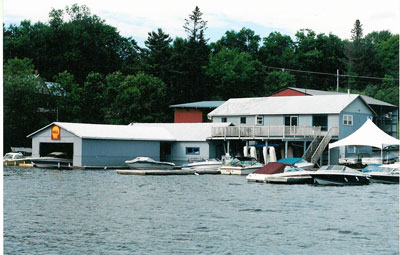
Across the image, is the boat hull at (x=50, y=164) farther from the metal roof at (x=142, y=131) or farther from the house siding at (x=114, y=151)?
the metal roof at (x=142, y=131)

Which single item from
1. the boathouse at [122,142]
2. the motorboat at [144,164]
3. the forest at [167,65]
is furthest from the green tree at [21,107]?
the motorboat at [144,164]

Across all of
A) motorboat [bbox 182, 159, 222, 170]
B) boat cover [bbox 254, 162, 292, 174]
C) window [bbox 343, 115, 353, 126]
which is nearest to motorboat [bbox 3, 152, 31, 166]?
motorboat [bbox 182, 159, 222, 170]

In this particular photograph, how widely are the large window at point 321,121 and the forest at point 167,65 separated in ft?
100

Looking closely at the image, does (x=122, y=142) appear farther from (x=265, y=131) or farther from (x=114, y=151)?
(x=265, y=131)

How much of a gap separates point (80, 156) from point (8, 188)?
22466mm

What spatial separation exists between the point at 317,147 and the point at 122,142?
20.2 m

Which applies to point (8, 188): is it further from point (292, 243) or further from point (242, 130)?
point (242, 130)

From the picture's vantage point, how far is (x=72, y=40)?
348 feet

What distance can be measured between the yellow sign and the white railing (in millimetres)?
16265

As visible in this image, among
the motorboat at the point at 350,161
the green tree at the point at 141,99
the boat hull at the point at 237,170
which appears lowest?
the boat hull at the point at 237,170

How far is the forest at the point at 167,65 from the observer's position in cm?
9269

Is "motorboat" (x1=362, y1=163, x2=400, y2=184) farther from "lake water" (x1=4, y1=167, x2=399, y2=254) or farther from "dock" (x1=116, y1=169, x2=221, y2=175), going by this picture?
"dock" (x1=116, y1=169, x2=221, y2=175)

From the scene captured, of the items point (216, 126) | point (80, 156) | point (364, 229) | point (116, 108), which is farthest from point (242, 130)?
point (364, 229)

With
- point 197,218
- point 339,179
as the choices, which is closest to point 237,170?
point 339,179
